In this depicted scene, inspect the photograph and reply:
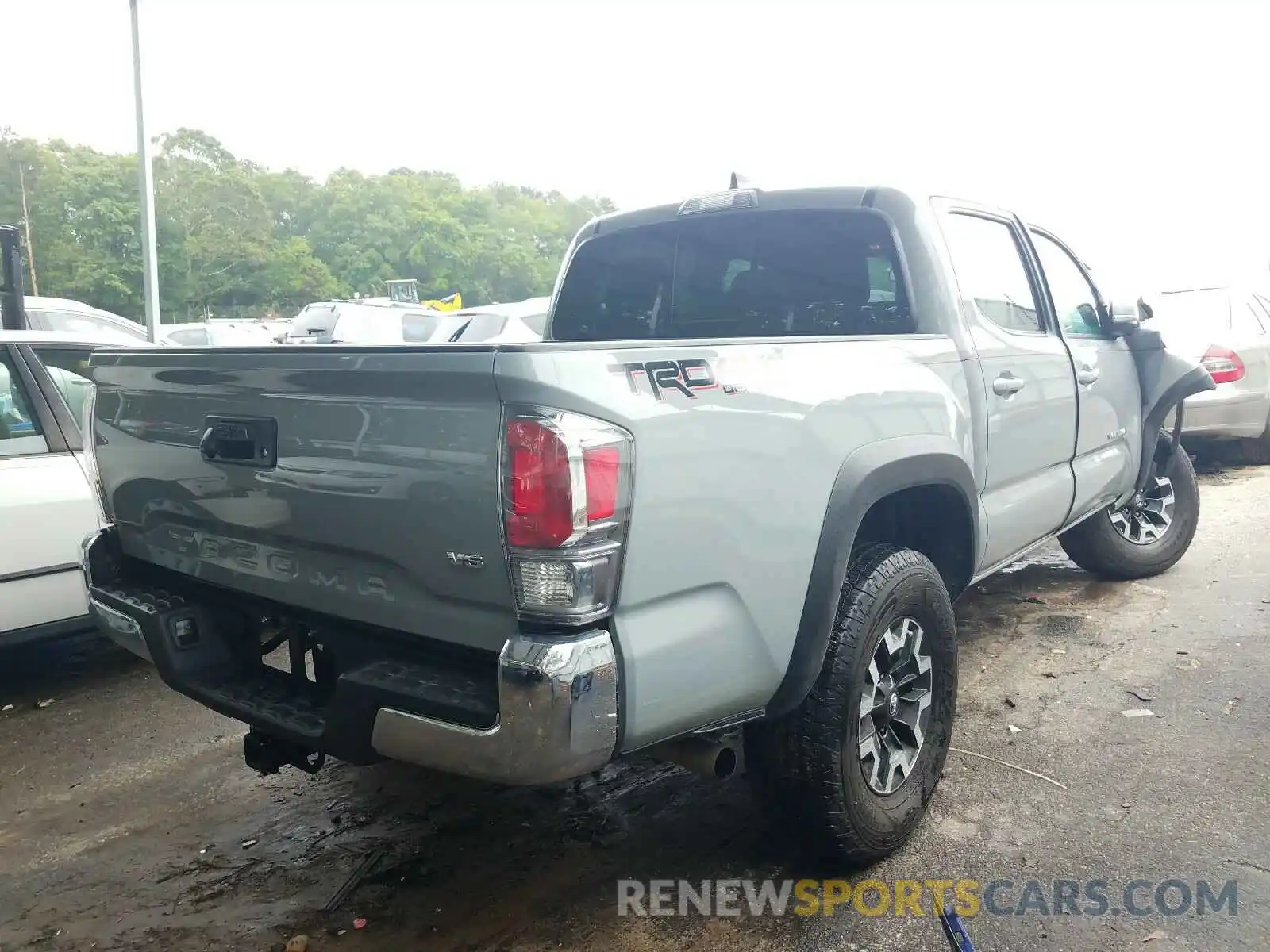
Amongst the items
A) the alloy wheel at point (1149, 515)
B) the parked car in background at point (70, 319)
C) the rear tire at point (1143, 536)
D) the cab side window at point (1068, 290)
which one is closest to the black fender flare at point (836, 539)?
the cab side window at point (1068, 290)

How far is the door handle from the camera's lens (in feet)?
10.7

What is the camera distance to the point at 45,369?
163 inches

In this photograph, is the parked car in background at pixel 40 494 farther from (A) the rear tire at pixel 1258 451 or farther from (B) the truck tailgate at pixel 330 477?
(A) the rear tire at pixel 1258 451

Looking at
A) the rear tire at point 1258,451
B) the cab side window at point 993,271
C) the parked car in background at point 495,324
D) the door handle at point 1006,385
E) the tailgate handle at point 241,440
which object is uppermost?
the cab side window at point 993,271

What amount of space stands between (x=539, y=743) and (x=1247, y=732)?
294cm

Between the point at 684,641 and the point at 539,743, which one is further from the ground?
the point at 684,641

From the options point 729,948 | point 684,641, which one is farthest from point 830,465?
point 729,948

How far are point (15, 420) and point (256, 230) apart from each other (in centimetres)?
3971

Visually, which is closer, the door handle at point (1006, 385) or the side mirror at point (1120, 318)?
the door handle at point (1006, 385)

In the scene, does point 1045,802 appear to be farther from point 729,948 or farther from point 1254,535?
point 1254,535

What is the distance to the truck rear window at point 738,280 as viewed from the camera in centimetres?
330

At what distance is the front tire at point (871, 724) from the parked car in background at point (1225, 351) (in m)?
6.25

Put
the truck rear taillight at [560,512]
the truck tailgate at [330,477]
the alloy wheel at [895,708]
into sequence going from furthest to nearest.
→ the alloy wheel at [895,708] < the truck tailgate at [330,477] < the truck rear taillight at [560,512]

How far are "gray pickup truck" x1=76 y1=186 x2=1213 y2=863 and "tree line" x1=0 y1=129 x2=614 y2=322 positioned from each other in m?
26.6
